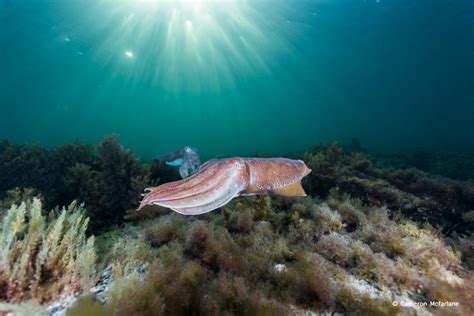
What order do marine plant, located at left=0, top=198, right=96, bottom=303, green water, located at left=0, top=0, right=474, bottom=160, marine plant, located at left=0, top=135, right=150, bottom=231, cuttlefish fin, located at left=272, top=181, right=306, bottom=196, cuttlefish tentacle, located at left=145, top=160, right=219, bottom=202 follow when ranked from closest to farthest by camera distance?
1. cuttlefish tentacle, located at left=145, top=160, right=219, bottom=202
2. cuttlefish fin, located at left=272, top=181, right=306, bottom=196
3. marine plant, located at left=0, top=198, right=96, bottom=303
4. marine plant, located at left=0, top=135, right=150, bottom=231
5. green water, located at left=0, top=0, right=474, bottom=160

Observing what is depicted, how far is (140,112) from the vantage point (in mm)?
126875

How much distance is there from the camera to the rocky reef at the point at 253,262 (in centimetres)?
207

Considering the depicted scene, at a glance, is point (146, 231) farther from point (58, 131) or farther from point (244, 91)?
point (58, 131)

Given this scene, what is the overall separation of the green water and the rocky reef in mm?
11688

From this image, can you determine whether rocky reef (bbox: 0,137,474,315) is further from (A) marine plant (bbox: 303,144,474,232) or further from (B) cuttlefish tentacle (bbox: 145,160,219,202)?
(B) cuttlefish tentacle (bbox: 145,160,219,202)

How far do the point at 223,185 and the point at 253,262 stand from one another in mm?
1678

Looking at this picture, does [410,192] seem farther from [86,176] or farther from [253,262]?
[86,176]

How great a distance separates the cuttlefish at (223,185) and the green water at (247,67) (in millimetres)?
13419

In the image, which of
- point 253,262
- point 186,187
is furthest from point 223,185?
point 253,262

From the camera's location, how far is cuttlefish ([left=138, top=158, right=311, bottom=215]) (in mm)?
1492

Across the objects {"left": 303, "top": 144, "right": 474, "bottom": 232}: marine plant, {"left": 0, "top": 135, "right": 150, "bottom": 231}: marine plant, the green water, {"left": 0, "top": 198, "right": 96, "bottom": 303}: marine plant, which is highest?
the green water

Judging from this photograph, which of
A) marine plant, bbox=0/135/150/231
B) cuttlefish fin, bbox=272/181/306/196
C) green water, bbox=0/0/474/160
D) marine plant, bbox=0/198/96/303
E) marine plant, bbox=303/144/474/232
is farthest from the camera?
green water, bbox=0/0/474/160

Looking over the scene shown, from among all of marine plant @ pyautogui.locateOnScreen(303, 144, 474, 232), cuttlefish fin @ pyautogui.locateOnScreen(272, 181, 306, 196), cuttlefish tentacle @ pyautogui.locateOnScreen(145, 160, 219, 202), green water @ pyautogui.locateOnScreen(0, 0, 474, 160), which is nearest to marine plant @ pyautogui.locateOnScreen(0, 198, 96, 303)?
cuttlefish tentacle @ pyautogui.locateOnScreen(145, 160, 219, 202)

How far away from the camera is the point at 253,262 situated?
8.98 feet
